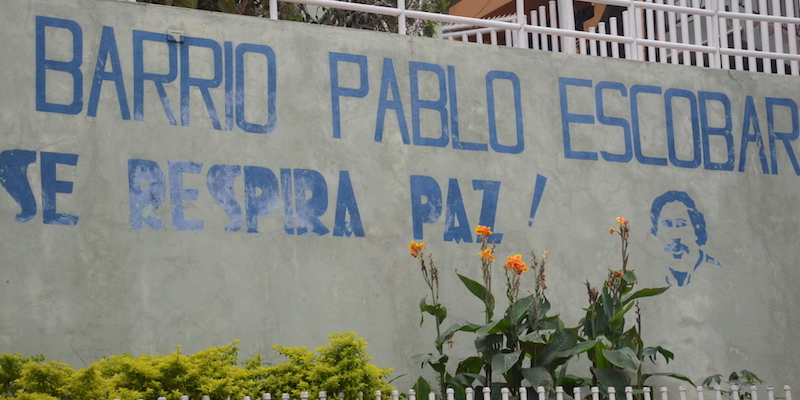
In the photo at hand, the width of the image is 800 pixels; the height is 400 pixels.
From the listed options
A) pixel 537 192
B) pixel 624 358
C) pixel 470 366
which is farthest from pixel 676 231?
pixel 470 366

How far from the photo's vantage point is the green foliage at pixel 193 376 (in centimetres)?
689

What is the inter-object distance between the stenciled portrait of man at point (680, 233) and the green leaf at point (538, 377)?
2.35 m

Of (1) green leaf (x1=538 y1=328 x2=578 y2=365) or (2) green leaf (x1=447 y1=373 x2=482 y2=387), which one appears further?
(2) green leaf (x1=447 y1=373 x2=482 y2=387)

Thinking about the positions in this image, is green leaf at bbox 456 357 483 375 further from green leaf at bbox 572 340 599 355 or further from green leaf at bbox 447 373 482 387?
green leaf at bbox 572 340 599 355

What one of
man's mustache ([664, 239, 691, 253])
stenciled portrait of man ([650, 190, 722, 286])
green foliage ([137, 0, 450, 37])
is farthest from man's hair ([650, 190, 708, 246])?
green foliage ([137, 0, 450, 37])

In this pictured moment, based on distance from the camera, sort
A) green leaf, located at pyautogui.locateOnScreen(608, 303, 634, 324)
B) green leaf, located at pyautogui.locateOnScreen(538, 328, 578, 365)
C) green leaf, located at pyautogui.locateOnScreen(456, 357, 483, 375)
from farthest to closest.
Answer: green leaf, located at pyautogui.locateOnScreen(456, 357, 483, 375), green leaf, located at pyautogui.locateOnScreen(608, 303, 634, 324), green leaf, located at pyautogui.locateOnScreen(538, 328, 578, 365)

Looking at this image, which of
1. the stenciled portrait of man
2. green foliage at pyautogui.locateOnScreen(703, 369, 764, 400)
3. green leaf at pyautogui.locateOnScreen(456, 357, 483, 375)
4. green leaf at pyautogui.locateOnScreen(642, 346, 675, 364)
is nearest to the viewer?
green leaf at pyautogui.locateOnScreen(456, 357, 483, 375)

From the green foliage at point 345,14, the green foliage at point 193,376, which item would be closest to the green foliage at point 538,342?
the green foliage at point 193,376

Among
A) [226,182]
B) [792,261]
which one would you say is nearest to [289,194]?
[226,182]

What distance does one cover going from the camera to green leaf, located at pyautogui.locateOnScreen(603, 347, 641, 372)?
866 centimetres

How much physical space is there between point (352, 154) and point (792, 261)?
4250 mm

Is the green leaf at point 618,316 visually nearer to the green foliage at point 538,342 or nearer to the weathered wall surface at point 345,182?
the green foliage at point 538,342

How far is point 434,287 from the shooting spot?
32.1 ft

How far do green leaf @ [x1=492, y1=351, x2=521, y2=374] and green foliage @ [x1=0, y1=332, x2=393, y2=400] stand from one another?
88 centimetres
